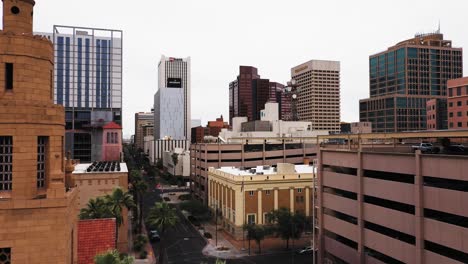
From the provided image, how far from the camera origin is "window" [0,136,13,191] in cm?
1653

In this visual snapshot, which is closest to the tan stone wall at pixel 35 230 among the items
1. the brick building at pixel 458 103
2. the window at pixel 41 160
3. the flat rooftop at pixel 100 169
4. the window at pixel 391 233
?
the window at pixel 41 160

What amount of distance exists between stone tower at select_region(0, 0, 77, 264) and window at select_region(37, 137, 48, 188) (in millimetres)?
366

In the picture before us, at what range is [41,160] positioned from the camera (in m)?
17.8

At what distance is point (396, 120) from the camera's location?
19712cm

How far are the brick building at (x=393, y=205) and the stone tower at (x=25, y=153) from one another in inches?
1321

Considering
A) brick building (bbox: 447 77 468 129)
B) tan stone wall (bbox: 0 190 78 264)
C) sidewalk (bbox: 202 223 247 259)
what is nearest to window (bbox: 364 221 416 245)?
sidewalk (bbox: 202 223 247 259)

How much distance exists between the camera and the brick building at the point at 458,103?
4373 inches

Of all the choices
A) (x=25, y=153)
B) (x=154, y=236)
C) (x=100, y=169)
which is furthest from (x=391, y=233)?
(x=154, y=236)

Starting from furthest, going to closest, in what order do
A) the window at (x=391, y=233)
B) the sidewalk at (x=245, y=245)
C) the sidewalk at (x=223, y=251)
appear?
the sidewalk at (x=245, y=245)
the sidewalk at (x=223, y=251)
the window at (x=391, y=233)

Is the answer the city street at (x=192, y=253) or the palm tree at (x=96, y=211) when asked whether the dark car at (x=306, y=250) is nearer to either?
the city street at (x=192, y=253)

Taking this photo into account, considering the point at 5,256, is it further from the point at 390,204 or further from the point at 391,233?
the point at 391,233

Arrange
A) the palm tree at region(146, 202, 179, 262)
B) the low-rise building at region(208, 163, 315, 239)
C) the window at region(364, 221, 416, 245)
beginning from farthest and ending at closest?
1. the low-rise building at region(208, 163, 315, 239)
2. the palm tree at region(146, 202, 179, 262)
3. the window at region(364, 221, 416, 245)

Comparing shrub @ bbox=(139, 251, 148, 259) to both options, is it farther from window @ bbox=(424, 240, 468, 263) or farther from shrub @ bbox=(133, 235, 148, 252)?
window @ bbox=(424, 240, 468, 263)

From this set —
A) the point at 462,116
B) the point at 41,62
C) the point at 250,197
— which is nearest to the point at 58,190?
the point at 41,62
